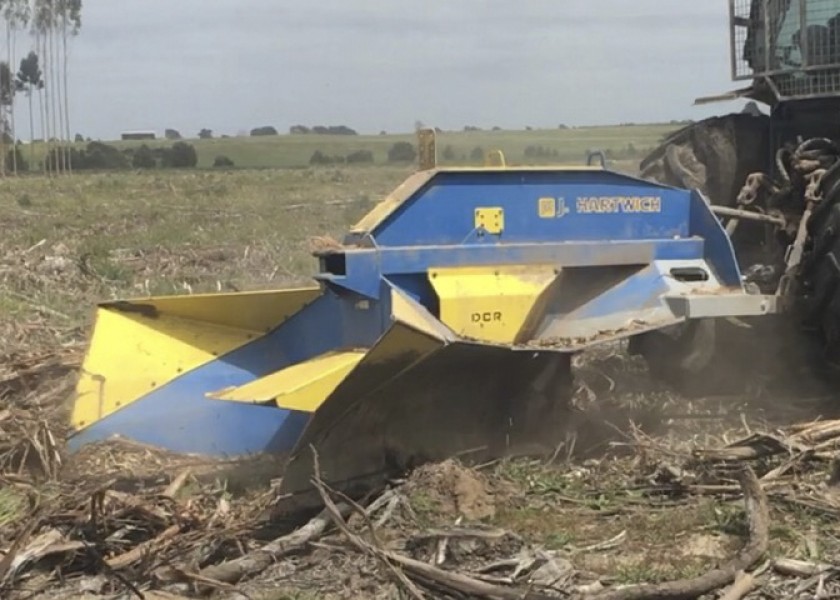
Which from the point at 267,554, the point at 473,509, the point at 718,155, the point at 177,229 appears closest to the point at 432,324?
the point at 473,509

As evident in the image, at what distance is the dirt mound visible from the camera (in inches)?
175

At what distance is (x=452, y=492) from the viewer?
14.8 feet

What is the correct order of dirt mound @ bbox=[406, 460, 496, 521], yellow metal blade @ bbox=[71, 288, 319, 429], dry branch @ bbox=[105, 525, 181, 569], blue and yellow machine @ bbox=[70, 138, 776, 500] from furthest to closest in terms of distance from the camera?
yellow metal blade @ bbox=[71, 288, 319, 429] → blue and yellow machine @ bbox=[70, 138, 776, 500] → dirt mound @ bbox=[406, 460, 496, 521] → dry branch @ bbox=[105, 525, 181, 569]

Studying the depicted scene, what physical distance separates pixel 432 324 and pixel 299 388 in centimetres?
56

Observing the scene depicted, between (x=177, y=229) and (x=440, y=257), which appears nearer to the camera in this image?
(x=440, y=257)

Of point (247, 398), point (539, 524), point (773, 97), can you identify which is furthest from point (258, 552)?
point (773, 97)

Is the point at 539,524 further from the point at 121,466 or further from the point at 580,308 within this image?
the point at 121,466

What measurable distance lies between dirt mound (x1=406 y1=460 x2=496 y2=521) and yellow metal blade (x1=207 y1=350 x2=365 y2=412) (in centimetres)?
46

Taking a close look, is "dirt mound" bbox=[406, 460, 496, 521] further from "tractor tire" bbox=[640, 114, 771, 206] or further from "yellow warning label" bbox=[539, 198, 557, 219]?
"tractor tire" bbox=[640, 114, 771, 206]

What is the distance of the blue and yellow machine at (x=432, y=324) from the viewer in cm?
482

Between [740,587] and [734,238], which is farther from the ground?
[734,238]

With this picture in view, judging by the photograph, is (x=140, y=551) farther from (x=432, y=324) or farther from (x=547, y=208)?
(x=547, y=208)

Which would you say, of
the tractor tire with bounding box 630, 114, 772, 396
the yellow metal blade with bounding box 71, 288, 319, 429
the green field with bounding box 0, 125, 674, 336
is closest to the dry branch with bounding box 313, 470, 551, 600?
the yellow metal blade with bounding box 71, 288, 319, 429

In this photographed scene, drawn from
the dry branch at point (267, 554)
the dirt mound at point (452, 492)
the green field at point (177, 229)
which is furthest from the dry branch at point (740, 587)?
the green field at point (177, 229)
